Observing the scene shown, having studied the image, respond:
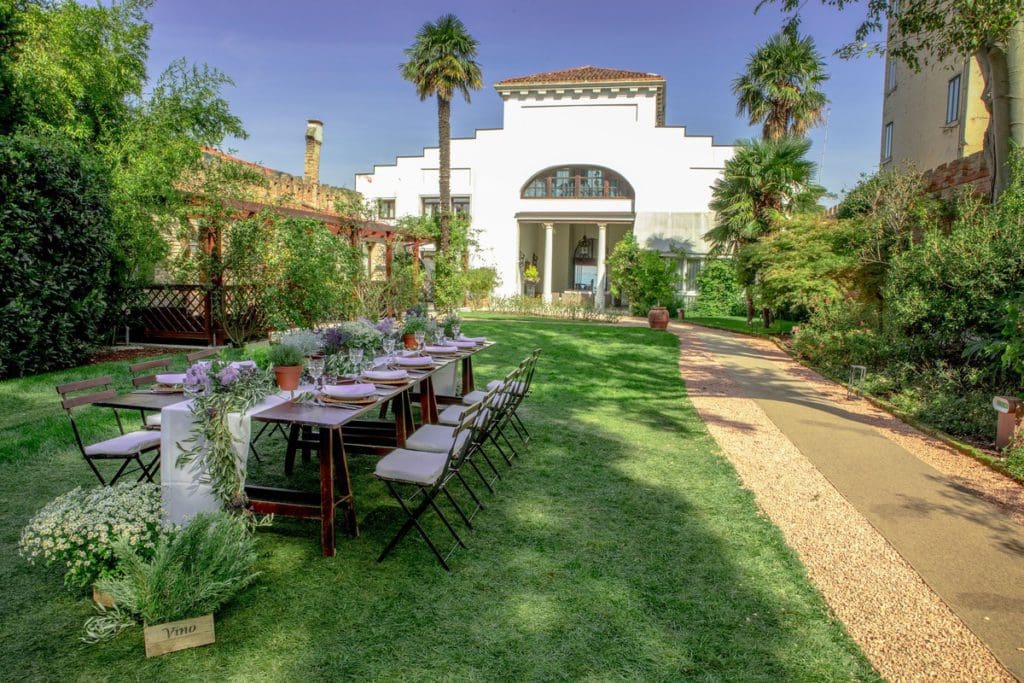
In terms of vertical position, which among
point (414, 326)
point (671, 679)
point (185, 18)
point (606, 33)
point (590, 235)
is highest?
point (606, 33)

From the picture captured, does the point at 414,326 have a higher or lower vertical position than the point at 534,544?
higher

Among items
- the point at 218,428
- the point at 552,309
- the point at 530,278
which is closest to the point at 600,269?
the point at 530,278

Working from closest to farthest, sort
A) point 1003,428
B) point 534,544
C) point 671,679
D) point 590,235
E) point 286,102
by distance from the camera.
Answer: point 671,679 → point 534,544 → point 1003,428 → point 286,102 → point 590,235

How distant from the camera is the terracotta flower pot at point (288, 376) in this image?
A: 4.03 m

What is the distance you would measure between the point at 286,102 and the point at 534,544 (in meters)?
20.1

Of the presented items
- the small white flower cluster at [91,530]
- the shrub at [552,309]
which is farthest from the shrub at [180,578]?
the shrub at [552,309]

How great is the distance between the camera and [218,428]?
10.8 feet

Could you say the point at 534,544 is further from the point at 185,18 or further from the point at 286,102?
the point at 286,102

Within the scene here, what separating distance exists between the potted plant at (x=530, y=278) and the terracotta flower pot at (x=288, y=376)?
2532 centimetres

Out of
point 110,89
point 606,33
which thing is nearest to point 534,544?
point 110,89

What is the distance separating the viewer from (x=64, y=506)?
3.27 metres

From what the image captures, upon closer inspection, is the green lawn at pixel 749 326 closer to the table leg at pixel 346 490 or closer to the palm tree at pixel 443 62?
the palm tree at pixel 443 62

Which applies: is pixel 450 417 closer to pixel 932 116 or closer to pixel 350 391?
pixel 350 391

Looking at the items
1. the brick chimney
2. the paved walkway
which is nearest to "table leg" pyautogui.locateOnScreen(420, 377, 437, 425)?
the paved walkway
